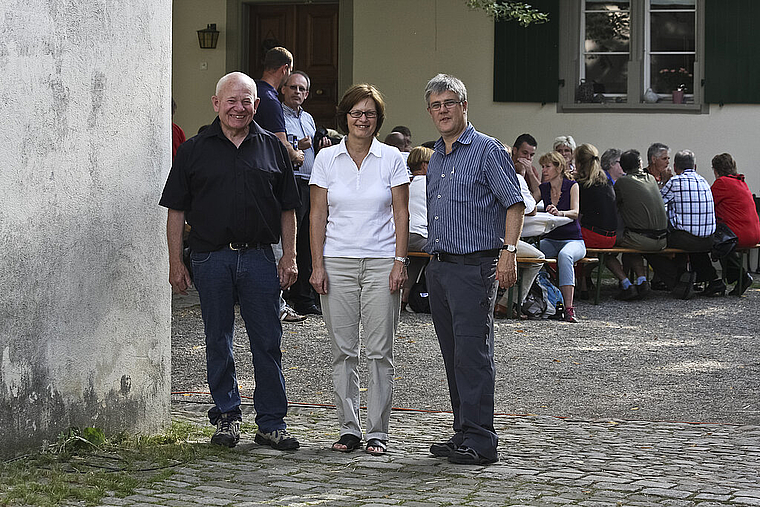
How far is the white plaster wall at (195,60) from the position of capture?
52.3 feet

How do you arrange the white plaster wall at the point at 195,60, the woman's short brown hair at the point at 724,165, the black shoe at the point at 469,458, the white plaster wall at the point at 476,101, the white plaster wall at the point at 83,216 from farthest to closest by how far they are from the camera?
the white plaster wall at the point at 195,60, the white plaster wall at the point at 476,101, the woman's short brown hair at the point at 724,165, the black shoe at the point at 469,458, the white plaster wall at the point at 83,216

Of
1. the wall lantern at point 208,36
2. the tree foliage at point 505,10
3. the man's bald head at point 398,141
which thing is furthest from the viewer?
the wall lantern at point 208,36

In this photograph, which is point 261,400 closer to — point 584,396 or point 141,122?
point 141,122

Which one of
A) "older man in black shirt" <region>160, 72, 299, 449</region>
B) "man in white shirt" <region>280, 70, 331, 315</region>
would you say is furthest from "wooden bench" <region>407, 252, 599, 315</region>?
"older man in black shirt" <region>160, 72, 299, 449</region>

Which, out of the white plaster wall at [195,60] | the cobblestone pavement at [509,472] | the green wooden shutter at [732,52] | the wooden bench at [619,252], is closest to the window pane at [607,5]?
the green wooden shutter at [732,52]

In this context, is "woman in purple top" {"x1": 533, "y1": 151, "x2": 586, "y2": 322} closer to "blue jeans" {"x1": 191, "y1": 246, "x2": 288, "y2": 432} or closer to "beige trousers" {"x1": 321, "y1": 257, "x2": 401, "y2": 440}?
"beige trousers" {"x1": 321, "y1": 257, "x2": 401, "y2": 440}

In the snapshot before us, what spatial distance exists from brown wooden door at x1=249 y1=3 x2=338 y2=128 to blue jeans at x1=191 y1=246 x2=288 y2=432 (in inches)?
412

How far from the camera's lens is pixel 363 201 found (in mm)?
5457

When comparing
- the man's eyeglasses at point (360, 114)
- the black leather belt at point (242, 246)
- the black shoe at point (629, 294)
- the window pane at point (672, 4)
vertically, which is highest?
the window pane at point (672, 4)

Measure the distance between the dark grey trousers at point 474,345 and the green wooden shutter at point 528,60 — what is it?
34.1ft

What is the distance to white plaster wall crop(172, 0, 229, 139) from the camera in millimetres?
15953

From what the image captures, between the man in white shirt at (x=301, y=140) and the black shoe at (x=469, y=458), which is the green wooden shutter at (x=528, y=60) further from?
the black shoe at (x=469, y=458)

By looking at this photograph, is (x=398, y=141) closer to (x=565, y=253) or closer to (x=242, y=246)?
(x=565, y=253)

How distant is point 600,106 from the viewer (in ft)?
50.3
